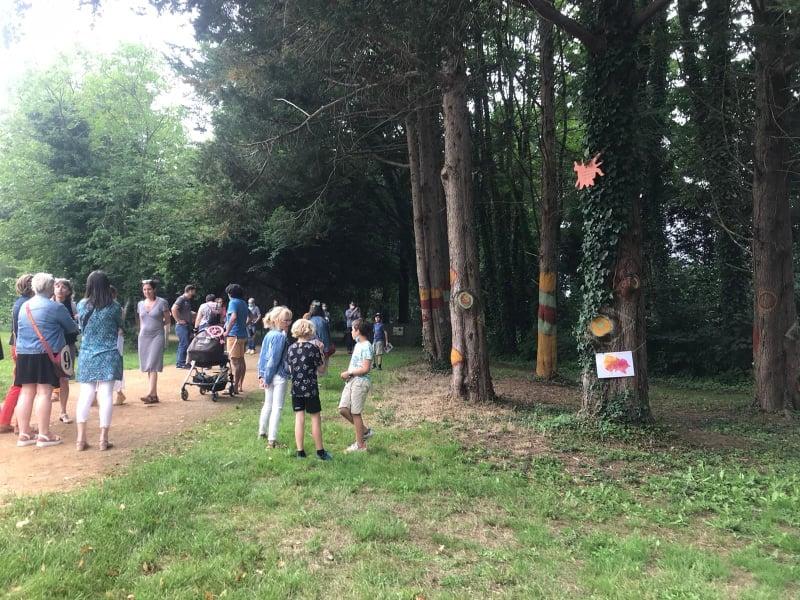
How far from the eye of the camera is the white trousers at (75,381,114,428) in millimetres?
5680

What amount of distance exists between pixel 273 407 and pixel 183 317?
4816mm

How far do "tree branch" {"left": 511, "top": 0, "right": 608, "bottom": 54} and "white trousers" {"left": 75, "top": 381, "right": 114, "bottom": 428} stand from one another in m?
7.07

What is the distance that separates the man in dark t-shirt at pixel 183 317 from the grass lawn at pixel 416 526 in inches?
158

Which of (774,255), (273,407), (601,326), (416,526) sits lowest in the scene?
(416,526)

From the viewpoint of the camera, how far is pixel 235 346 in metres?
9.12

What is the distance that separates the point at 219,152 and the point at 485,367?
10827 millimetres

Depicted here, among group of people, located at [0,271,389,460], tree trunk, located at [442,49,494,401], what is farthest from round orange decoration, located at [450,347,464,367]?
group of people, located at [0,271,389,460]

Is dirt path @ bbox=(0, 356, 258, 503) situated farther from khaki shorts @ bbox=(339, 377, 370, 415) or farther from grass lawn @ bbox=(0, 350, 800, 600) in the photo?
khaki shorts @ bbox=(339, 377, 370, 415)

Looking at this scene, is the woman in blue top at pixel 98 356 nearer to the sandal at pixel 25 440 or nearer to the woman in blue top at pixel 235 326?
the sandal at pixel 25 440

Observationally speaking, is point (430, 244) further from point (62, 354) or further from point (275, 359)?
point (62, 354)

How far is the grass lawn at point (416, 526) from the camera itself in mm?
3209

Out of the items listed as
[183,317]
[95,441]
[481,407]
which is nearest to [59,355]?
[95,441]

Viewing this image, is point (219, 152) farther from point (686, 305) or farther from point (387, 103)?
point (686, 305)

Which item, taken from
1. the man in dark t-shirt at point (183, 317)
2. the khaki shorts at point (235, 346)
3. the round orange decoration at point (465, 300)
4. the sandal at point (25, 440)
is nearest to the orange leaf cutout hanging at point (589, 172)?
the round orange decoration at point (465, 300)
